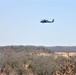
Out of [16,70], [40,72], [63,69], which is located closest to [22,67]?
[16,70]

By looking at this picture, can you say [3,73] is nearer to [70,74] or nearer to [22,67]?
[22,67]

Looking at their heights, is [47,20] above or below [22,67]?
above

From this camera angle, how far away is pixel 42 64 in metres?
38.5

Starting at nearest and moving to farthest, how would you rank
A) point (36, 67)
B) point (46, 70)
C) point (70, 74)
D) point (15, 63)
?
point (70, 74)
point (46, 70)
point (36, 67)
point (15, 63)

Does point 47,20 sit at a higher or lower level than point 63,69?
higher

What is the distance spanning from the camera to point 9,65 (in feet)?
138

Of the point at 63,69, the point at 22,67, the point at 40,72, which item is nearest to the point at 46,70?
the point at 40,72

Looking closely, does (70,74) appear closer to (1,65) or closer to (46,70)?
(46,70)

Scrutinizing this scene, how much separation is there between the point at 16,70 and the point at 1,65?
12.5 ft

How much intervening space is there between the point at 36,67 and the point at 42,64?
68 cm

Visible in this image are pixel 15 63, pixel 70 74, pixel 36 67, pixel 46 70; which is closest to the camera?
pixel 70 74

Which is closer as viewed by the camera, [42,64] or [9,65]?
[42,64]

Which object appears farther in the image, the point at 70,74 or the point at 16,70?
the point at 16,70

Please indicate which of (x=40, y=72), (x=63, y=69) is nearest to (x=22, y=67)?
(x=40, y=72)
